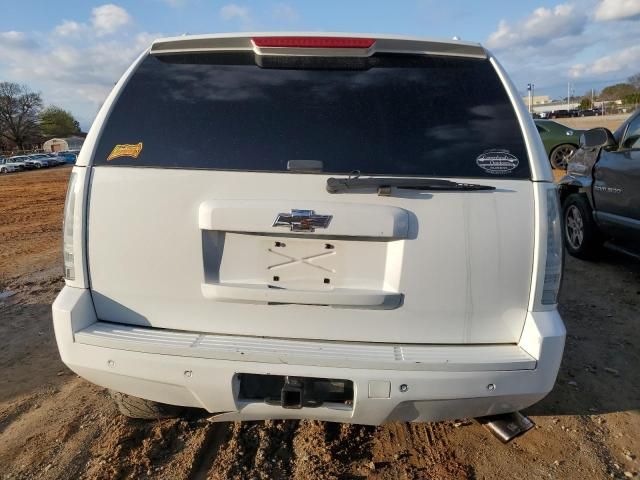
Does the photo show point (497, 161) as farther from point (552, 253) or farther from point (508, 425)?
point (508, 425)

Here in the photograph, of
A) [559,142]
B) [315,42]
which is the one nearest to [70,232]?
[315,42]

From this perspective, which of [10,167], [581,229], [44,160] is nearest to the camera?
[581,229]

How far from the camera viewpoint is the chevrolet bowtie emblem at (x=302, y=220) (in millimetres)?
2117

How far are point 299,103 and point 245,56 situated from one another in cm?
38

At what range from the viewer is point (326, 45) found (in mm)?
2344

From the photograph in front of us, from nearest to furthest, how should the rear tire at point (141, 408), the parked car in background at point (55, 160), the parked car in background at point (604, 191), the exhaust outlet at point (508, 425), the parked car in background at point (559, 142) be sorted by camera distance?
the exhaust outlet at point (508, 425) → the rear tire at point (141, 408) → the parked car in background at point (604, 191) → the parked car in background at point (559, 142) → the parked car in background at point (55, 160)

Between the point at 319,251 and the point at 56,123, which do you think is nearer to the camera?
the point at 319,251

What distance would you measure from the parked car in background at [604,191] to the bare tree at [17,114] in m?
97.6

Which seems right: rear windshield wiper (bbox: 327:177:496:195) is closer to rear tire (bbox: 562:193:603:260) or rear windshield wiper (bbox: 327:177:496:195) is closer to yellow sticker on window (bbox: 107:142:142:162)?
yellow sticker on window (bbox: 107:142:142:162)

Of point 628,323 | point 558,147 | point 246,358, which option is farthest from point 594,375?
point 558,147

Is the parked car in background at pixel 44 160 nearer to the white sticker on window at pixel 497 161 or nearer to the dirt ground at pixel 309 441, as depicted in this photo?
the dirt ground at pixel 309 441

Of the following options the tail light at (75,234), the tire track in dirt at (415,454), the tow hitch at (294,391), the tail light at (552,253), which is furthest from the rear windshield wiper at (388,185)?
the tire track in dirt at (415,454)

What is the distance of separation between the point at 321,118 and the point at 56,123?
367 feet

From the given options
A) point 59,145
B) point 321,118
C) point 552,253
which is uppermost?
point 321,118
